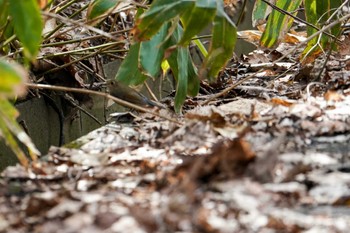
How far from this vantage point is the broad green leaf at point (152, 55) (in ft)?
5.01

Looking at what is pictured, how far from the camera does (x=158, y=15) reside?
4.62ft

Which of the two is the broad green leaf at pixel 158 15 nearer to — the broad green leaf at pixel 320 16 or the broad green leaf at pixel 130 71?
the broad green leaf at pixel 130 71

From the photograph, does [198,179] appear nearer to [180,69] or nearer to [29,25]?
[29,25]

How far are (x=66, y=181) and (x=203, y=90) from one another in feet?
3.95

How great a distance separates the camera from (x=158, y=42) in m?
1.57

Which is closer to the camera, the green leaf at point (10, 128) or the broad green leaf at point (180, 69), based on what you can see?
the green leaf at point (10, 128)

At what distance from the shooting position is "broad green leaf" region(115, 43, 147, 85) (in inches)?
69.6

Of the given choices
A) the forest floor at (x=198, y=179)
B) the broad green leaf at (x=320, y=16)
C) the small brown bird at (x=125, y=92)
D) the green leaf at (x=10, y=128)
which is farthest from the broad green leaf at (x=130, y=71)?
the green leaf at (x=10, y=128)

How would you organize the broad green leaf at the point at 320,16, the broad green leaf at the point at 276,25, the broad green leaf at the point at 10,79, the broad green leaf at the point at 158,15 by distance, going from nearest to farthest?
the broad green leaf at the point at 10,79 → the broad green leaf at the point at 158,15 → the broad green leaf at the point at 320,16 → the broad green leaf at the point at 276,25

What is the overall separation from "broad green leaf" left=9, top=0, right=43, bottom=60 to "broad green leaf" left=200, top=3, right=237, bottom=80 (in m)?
0.47

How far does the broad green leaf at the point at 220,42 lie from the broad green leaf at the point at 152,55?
0.10 metres

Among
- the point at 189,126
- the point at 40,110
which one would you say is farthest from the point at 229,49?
the point at 40,110

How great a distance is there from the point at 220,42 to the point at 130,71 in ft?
1.16

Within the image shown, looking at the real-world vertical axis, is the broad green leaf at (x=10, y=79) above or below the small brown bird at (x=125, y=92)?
above
